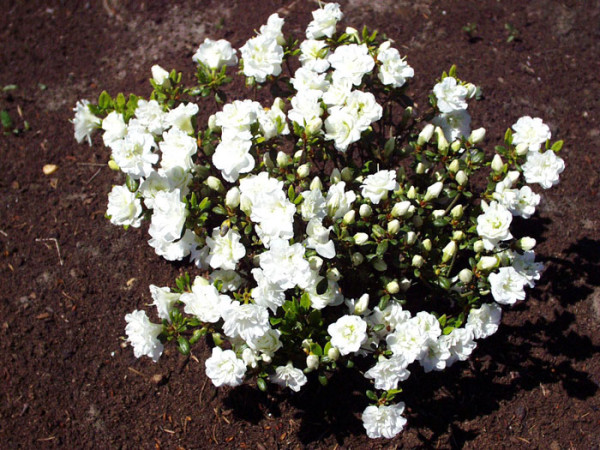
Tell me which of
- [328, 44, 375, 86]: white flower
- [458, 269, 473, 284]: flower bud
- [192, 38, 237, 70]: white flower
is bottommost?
[458, 269, 473, 284]: flower bud

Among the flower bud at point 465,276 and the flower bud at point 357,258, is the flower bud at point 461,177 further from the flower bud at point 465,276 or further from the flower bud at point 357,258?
the flower bud at point 357,258

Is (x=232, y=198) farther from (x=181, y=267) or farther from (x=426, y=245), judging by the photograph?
(x=181, y=267)

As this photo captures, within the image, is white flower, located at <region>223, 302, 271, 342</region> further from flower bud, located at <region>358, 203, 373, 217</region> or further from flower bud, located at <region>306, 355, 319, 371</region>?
flower bud, located at <region>358, 203, 373, 217</region>

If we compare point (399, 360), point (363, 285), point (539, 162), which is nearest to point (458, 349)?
point (399, 360)

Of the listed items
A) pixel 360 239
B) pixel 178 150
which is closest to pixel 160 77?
pixel 178 150

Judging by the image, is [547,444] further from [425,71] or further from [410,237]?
[425,71]

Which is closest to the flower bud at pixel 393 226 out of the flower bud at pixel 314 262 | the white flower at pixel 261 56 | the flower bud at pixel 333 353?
the flower bud at pixel 314 262

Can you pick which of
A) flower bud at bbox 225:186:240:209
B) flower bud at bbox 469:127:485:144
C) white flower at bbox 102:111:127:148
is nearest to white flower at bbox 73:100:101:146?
white flower at bbox 102:111:127:148
